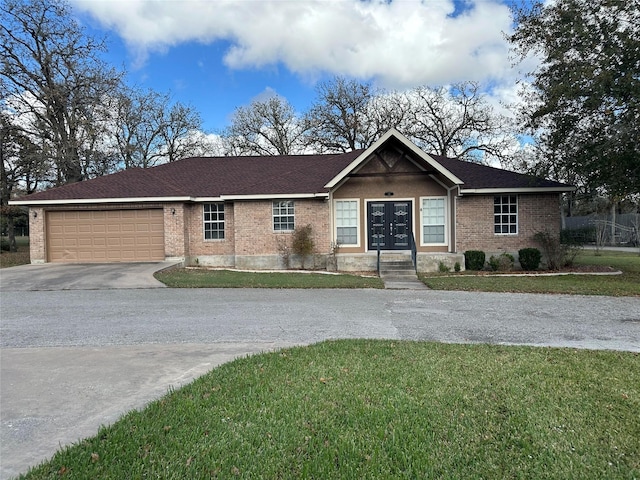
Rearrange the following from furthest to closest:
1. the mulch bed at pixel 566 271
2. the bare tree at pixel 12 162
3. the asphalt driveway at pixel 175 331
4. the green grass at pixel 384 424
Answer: the bare tree at pixel 12 162 < the mulch bed at pixel 566 271 < the asphalt driveway at pixel 175 331 < the green grass at pixel 384 424

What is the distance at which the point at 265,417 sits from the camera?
340 centimetres

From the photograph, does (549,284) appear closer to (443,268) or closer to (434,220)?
(443,268)

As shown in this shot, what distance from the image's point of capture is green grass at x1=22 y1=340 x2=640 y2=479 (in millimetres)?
2713

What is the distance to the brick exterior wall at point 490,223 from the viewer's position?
51.8 feet

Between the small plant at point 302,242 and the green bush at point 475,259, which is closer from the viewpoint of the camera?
the green bush at point 475,259

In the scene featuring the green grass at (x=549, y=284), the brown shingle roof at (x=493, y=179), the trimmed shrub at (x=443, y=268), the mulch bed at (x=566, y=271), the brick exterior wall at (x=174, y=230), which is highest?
the brown shingle roof at (x=493, y=179)

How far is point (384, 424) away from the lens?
3264 mm

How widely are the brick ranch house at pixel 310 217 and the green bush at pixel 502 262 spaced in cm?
53

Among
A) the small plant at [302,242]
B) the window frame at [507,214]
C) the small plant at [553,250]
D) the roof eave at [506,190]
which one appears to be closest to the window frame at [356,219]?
the small plant at [302,242]

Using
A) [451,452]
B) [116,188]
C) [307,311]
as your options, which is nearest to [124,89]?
[116,188]

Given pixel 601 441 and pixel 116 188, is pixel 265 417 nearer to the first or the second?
pixel 601 441

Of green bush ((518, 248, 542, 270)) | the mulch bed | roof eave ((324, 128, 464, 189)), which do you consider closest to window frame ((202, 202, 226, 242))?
roof eave ((324, 128, 464, 189))

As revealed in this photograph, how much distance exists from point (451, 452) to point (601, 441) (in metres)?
1.23

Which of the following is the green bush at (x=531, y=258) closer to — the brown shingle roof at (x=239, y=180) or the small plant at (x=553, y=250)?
the small plant at (x=553, y=250)
